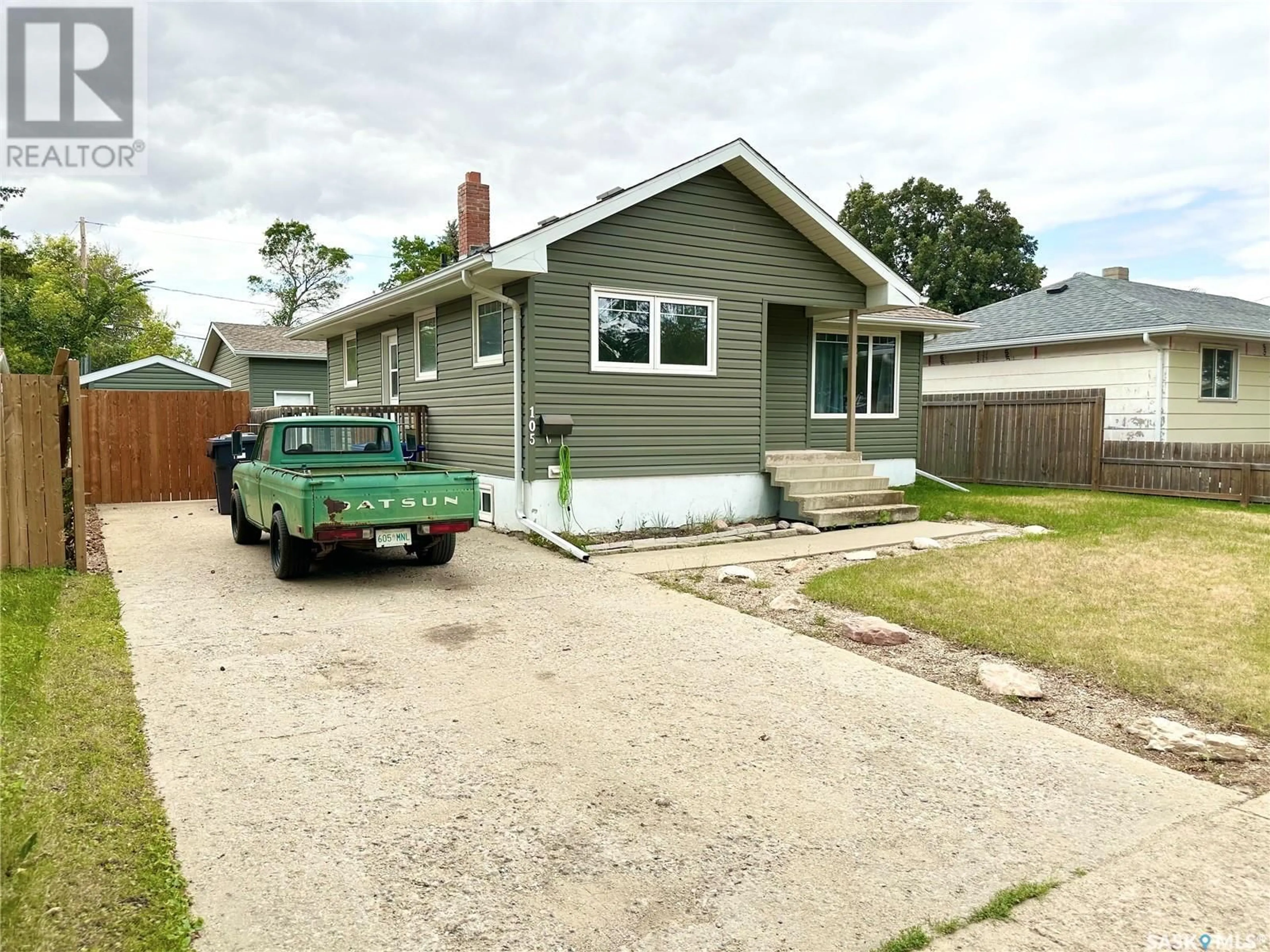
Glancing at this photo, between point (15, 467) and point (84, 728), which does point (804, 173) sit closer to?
point (15, 467)

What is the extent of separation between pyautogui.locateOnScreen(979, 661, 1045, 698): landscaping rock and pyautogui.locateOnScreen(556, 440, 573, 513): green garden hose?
6140 millimetres

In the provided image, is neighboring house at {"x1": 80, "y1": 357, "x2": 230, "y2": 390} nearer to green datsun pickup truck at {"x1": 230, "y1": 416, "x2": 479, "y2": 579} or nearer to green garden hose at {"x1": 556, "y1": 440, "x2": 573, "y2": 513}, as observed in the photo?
green datsun pickup truck at {"x1": 230, "y1": 416, "x2": 479, "y2": 579}

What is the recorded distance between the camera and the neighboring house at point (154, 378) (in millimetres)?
22828

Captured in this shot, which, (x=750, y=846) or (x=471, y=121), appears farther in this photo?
(x=471, y=121)

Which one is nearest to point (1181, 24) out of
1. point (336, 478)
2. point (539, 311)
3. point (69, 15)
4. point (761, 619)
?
point (539, 311)

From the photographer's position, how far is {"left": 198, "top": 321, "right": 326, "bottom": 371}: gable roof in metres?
25.2

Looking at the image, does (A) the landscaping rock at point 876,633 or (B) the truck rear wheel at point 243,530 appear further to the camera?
(B) the truck rear wheel at point 243,530

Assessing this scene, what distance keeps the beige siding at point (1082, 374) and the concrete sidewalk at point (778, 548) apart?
307 inches

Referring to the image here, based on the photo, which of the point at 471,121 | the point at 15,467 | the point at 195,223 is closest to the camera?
the point at 15,467

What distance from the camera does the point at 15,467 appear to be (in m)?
7.29

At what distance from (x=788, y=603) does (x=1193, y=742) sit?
A: 3.35 m

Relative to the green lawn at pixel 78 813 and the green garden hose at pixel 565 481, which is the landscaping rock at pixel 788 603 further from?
the green lawn at pixel 78 813

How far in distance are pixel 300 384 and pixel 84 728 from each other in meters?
24.2

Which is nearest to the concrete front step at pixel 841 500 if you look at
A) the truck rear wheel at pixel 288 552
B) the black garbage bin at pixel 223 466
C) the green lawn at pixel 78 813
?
the truck rear wheel at pixel 288 552
